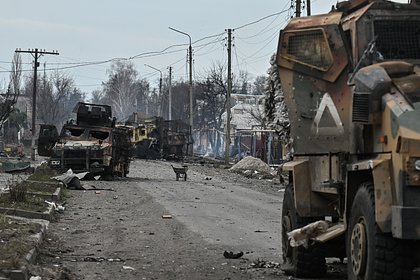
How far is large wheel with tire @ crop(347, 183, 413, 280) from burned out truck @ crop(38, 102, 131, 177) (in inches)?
966

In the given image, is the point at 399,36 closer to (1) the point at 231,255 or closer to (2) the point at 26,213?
(1) the point at 231,255

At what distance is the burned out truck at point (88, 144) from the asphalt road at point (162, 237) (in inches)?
249

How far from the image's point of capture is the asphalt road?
981 centimetres

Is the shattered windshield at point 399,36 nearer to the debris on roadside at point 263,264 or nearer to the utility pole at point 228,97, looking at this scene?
the debris on roadside at point 263,264

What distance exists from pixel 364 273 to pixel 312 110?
262 cm

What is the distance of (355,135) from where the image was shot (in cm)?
736

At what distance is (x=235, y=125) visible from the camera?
3516 inches

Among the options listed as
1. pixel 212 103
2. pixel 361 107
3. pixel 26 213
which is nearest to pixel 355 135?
pixel 361 107

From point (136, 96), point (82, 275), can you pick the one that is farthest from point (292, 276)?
point (136, 96)

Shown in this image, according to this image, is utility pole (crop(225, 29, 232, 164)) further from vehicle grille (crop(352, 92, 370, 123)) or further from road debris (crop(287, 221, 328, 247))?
vehicle grille (crop(352, 92, 370, 123))

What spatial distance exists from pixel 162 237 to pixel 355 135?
6.75 m

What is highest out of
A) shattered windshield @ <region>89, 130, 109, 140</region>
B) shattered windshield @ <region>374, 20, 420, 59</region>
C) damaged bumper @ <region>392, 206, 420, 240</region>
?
shattered windshield @ <region>374, 20, 420, 59</region>

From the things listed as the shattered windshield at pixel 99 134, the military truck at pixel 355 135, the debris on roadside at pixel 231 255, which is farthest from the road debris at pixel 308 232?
the shattered windshield at pixel 99 134

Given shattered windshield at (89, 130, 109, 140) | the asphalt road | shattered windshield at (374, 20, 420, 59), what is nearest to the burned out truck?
shattered windshield at (89, 130, 109, 140)
